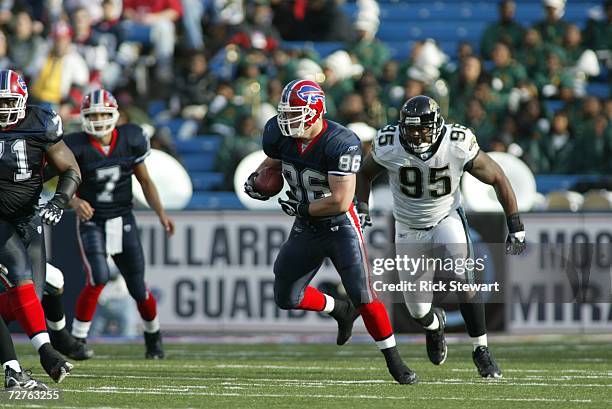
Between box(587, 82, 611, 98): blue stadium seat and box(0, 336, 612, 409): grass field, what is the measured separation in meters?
4.70

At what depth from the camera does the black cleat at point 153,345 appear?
9.12 meters

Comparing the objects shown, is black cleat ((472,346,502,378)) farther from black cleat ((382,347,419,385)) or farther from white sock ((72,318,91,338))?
white sock ((72,318,91,338))

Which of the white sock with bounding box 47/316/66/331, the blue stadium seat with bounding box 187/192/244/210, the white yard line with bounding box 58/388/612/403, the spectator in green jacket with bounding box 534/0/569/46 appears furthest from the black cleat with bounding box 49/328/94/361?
the spectator in green jacket with bounding box 534/0/569/46

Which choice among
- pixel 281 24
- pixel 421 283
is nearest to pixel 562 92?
pixel 281 24

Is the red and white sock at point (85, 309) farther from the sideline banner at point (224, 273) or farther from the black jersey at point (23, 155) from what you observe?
the sideline banner at point (224, 273)

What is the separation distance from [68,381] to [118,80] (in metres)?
8.34

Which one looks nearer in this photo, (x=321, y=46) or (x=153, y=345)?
(x=153, y=345)

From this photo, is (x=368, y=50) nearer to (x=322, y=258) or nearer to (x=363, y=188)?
(x=363, y=188)

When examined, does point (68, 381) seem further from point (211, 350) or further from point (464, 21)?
point (464, 21)

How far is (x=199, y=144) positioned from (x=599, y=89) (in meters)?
4.30

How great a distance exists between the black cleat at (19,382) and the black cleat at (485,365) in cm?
244

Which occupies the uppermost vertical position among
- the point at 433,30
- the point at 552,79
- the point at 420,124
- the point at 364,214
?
the point at 433,30

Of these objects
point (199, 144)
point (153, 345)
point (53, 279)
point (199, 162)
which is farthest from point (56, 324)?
point (199, 144)

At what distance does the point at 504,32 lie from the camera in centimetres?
1462
